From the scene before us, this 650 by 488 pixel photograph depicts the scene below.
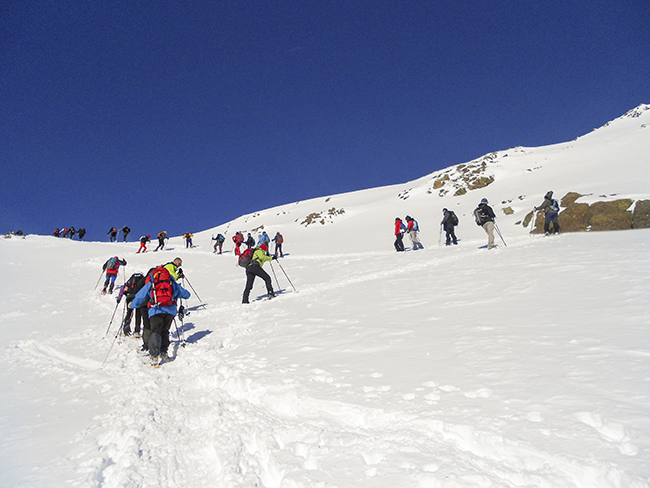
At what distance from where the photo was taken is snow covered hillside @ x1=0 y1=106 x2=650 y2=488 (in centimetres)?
270

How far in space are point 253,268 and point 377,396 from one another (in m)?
7.83

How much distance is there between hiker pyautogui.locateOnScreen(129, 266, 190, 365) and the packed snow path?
43cm

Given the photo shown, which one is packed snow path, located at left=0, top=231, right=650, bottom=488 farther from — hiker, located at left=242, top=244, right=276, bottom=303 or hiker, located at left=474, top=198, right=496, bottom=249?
hiker, located at left=474, top=198, right=496, bottom=249

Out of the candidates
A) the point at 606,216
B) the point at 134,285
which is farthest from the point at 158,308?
the point at 606,216

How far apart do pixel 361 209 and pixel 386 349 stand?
40.9 m

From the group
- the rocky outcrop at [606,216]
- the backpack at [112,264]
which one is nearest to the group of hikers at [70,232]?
the backpack at [112,264]

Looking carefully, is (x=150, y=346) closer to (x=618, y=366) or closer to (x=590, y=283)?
(x=618, y=366)

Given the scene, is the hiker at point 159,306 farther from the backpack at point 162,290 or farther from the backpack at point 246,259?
the backpack at point 246,259

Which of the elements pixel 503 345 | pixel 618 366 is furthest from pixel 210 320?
pixel 618 366

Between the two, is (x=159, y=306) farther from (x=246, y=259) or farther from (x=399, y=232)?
(x=399, y=232)

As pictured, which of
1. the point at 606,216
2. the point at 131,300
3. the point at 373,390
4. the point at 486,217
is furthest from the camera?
the point at 606,216

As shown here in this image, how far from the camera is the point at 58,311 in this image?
37.1 ft

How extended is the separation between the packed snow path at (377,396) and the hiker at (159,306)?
0.43 meters

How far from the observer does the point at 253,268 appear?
10.9 m
